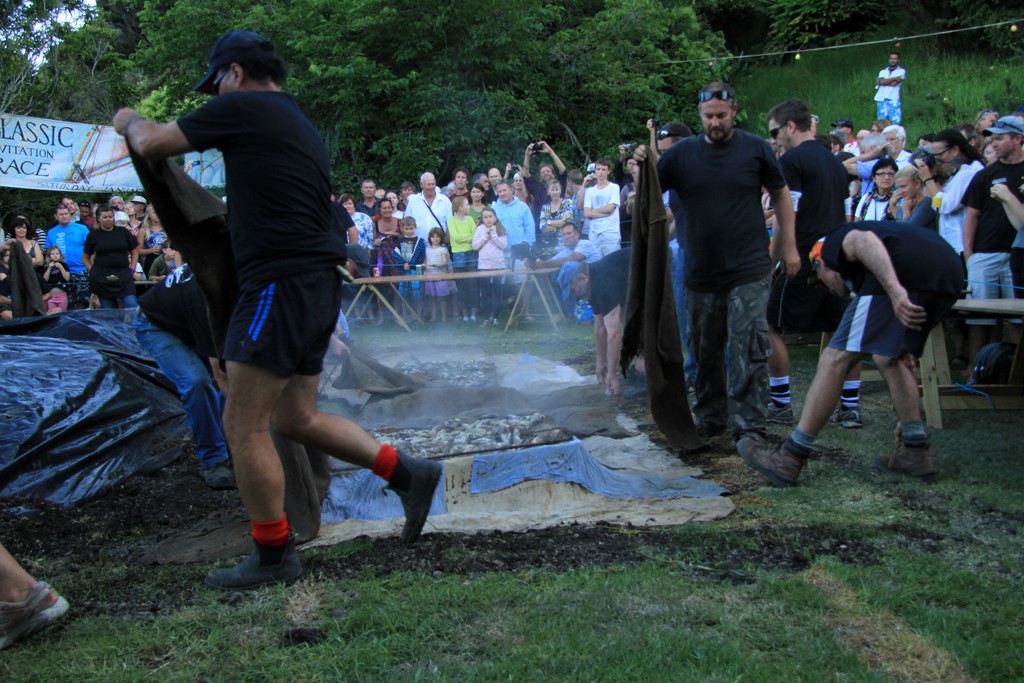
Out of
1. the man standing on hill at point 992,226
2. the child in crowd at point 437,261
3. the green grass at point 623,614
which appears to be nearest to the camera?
the green grass at point 623,614

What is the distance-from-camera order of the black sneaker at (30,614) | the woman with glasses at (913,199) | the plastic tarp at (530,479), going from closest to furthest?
the black sneaker at (30,614) → the plastic tarp at (530,479) → the woman with glasses at (913,199)

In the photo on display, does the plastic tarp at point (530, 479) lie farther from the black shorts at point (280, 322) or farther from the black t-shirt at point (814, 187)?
the black t-shirt at point (814, 187)

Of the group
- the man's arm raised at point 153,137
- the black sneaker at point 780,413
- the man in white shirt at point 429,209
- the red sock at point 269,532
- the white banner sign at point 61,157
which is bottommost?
the black sneaker at point 780,413

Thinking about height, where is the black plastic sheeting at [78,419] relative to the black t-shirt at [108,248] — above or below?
below

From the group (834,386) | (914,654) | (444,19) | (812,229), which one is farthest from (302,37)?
(914,654)

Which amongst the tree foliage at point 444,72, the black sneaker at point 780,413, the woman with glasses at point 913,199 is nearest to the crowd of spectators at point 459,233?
the woman with glasses at point 913,199

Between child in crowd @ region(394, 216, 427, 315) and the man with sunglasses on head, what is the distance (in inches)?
302

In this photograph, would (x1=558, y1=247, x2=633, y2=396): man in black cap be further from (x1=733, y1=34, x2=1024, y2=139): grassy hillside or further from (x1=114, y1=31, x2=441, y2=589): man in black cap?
(x1=733, y1=34, x2=1024, y2=139): grassy hillside

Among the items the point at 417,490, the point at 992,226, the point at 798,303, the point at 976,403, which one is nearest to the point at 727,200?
the point at 798,303

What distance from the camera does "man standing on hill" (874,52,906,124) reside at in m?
17.1

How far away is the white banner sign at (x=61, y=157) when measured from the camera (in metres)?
15.2

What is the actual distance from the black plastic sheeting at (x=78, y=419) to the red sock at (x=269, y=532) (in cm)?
233

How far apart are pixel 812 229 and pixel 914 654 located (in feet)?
13.2

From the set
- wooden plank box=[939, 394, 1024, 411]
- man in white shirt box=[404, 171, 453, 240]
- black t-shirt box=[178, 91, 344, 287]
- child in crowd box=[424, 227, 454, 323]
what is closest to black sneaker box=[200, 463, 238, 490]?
black t-shirt box=[178, 91, 344, 287]
